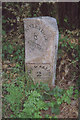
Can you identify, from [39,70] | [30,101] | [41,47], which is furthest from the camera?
[39,70]

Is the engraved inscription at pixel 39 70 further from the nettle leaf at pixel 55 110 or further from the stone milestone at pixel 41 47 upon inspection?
the nettle leaf at pixel 55 110

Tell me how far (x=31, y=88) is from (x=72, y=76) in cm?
106

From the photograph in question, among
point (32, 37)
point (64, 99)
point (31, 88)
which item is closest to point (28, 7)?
point (32, 37)

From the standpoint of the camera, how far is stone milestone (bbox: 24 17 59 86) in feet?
10.6

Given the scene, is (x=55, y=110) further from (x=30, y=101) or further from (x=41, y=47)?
(x=41, y=47)

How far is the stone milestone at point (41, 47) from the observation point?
10.6ft

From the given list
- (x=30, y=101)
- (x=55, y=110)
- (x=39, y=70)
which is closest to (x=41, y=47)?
(x=39, y=70)

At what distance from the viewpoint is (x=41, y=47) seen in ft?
11.0

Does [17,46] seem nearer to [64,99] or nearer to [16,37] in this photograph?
[16,37]

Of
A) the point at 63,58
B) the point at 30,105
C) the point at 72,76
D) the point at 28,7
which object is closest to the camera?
the point at 30,105

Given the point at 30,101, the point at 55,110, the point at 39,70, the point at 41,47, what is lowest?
the point at 55,110

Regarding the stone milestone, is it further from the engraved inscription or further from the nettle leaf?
the nettle leaf

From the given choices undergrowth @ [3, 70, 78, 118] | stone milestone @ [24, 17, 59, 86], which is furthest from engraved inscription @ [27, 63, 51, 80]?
undergrowth @ [3, 70, 78, 118]

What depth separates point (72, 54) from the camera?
468 centimetres
